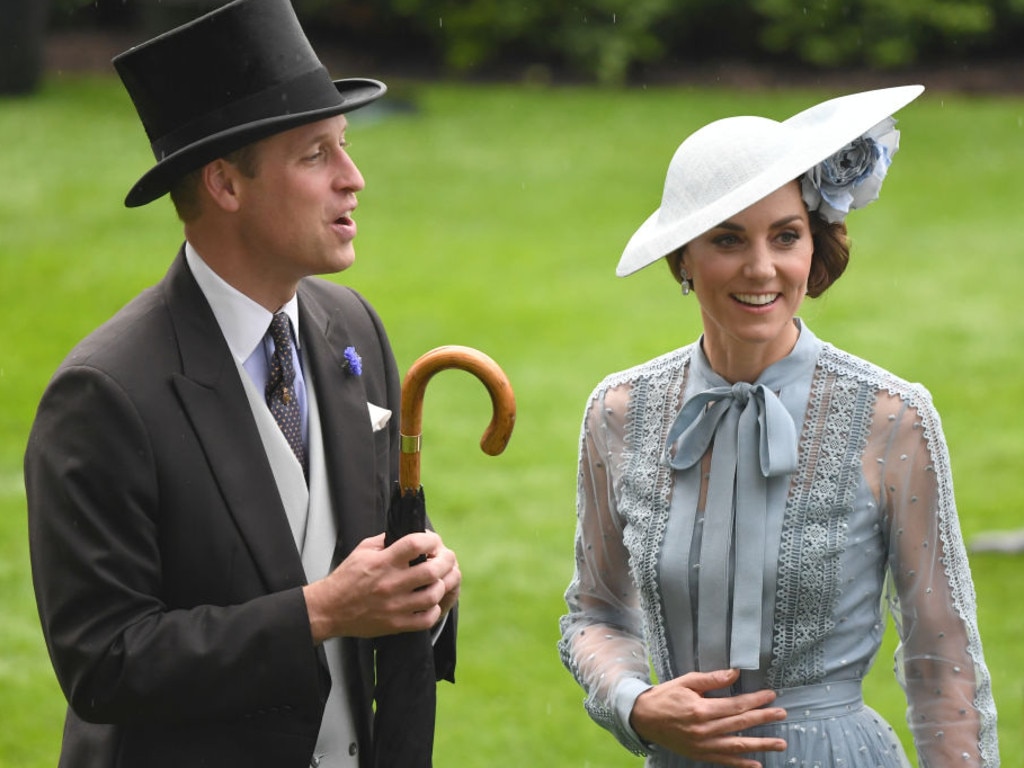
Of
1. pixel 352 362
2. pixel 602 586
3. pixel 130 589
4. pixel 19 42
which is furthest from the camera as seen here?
pixel 19 42

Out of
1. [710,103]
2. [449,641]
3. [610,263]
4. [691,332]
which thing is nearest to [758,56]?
[710,103]

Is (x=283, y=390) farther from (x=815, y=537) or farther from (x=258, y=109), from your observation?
(x=815, y=537)

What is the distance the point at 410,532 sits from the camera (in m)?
3.27

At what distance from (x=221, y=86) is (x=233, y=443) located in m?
0.75

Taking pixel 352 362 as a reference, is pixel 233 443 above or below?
below

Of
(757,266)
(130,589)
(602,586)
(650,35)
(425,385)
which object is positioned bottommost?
(602,586)

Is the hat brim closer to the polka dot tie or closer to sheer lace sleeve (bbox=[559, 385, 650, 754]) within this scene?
the polka dot tie

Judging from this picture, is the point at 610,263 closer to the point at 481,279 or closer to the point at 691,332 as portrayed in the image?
the point at 481,279

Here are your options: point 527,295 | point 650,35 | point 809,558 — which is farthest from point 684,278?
point 650,35

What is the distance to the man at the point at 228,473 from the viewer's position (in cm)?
309

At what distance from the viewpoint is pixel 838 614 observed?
11.0 feet

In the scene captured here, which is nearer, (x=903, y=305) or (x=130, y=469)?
(x=130, y=469)

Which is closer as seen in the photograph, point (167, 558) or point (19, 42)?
point (167, 558)

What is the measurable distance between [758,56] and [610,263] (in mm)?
8546
